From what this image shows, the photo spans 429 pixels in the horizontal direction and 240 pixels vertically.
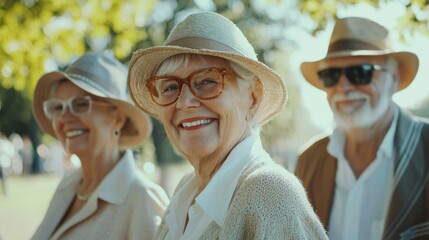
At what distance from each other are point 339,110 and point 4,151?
57.1 ft

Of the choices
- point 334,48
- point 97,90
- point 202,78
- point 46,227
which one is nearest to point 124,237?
point 46,227

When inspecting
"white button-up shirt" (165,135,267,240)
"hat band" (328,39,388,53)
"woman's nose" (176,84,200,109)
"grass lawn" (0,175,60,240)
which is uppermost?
"hat band" (328,39,388,53)

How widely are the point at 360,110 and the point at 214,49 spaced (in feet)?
6.10

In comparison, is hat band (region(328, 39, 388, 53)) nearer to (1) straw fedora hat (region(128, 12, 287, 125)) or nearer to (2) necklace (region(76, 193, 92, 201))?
(1) straw fedora hat (region(128, 12, 287, 125))

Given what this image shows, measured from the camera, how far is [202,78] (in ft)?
7.62

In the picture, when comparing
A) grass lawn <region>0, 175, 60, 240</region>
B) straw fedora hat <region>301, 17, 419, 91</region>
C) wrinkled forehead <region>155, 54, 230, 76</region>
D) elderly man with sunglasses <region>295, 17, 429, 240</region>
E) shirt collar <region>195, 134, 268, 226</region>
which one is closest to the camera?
shirt collar <region>195, 134, 268, 226</region>

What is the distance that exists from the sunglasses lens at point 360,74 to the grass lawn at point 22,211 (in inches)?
198

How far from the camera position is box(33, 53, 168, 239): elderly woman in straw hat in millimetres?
3244

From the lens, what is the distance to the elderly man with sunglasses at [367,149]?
132 inches

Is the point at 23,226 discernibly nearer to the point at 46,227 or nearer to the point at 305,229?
the point at 46,227

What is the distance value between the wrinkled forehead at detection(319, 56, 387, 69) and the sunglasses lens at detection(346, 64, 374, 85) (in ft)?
0.11

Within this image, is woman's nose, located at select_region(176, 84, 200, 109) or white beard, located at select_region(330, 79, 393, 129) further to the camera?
white beard, located at select_region(330, 79, 393, 129)

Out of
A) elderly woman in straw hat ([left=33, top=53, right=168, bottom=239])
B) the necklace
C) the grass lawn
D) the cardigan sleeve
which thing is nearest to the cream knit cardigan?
the cardigan sleeve

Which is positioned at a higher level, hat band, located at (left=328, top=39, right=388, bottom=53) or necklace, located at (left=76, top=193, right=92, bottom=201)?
hat band, located at (left=328, top=39, right=388, bottom=53)
